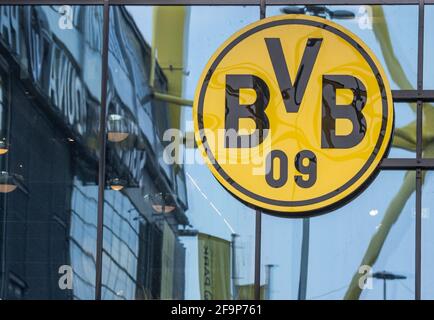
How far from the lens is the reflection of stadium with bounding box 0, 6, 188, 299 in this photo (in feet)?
34.1

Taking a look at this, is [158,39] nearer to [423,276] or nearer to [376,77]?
[376,77]

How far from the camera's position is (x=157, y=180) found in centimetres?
1049

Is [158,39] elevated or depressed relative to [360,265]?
elevated

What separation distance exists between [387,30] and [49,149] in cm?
378

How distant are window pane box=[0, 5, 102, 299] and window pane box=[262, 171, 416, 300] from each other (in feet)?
6.48

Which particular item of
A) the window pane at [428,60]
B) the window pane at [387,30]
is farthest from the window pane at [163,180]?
the window pane at [428,60]

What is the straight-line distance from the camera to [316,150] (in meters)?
10.4

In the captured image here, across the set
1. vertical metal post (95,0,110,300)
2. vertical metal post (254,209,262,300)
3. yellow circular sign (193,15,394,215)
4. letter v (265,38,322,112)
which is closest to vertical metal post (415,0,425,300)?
yellow circular sign (193,15,394,215)

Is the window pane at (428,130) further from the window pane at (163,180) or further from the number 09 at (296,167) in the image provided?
the window pane at (163,180)

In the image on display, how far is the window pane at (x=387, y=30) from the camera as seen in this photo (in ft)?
34.4

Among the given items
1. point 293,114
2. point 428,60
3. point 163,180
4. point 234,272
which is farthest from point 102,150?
point 428,60
